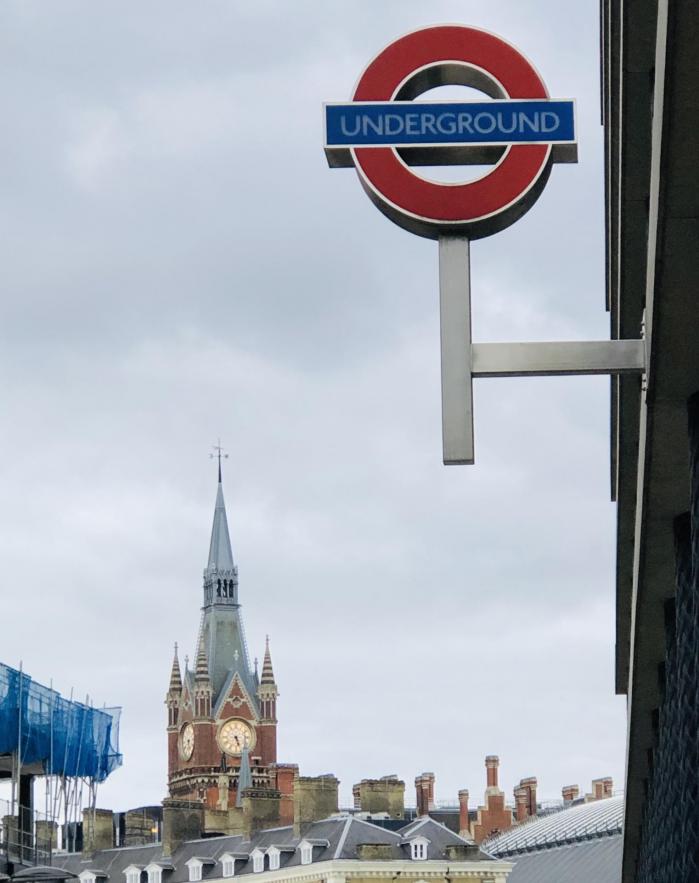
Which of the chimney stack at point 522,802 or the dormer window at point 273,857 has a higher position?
the chimney stack at point 522,802

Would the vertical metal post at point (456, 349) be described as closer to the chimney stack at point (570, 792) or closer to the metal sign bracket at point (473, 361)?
the metal sign bracket at point (473, 361)

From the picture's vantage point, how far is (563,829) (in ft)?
290

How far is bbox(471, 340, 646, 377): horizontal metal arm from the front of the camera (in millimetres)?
9508

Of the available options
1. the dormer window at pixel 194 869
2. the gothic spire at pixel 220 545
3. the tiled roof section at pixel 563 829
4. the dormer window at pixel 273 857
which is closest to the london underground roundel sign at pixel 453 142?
the dormer window at pixel 273 857

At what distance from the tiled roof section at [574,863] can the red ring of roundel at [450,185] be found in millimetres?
64613

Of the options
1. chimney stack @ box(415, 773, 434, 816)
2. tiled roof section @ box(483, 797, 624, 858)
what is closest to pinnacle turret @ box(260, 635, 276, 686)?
chimney stack @ box(415, 773, 434, 816)

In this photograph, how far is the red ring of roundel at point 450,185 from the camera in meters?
9.99

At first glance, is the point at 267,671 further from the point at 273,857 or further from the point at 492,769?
the point at 273,857

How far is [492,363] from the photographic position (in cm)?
958

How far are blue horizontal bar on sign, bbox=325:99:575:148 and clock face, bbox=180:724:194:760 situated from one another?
161010 millimetres

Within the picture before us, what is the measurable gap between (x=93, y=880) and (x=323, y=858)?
52.2ft

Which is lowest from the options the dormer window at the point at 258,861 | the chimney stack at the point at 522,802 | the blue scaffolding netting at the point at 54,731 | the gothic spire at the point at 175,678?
the dormer window at the point at 258,861

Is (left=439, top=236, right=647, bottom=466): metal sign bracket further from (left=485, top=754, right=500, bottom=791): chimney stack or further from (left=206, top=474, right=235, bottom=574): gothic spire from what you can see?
(left=206, top=474, right=235, bottom=574): gothic spire

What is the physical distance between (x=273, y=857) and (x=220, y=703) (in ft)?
294
